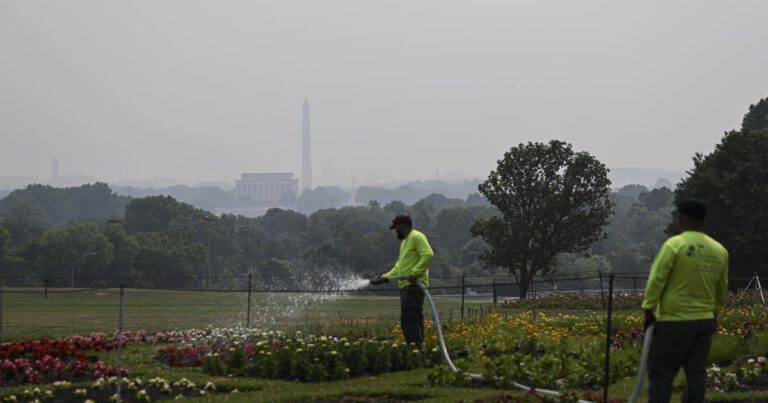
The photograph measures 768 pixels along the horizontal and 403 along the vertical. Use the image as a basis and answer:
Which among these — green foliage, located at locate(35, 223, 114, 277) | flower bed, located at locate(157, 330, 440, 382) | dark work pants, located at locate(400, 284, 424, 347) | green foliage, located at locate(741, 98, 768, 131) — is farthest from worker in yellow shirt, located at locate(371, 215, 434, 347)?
green foliage, located at locate(35, 223, 114, 277)

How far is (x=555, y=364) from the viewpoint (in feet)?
41.9

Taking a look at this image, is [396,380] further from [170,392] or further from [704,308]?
[704,308]

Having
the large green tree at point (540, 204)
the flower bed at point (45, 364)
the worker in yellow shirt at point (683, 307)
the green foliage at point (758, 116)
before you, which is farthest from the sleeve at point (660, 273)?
the green foliage at point (758, 116)

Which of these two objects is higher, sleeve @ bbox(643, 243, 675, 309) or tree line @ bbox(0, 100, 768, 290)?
tree line @ bbox(0, 100, 768, 290)

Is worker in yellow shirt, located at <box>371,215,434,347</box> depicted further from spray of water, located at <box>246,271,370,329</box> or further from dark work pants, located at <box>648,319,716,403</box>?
dark work pants, located at <box>648,319,716,403</box>

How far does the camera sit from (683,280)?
8945 mm

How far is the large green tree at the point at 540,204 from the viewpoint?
146ft

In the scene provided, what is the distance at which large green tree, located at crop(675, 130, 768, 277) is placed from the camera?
44.4m

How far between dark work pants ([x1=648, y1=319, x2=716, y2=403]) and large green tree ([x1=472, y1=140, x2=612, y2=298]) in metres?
35.0

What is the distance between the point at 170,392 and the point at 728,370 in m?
7.12

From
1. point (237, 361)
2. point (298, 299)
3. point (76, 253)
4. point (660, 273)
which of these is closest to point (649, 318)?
point (660, 273)

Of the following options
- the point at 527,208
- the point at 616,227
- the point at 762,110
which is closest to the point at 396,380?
the point at 527,208

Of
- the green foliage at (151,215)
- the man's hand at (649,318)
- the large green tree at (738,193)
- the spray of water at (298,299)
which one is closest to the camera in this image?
the man's hand at (649,318)

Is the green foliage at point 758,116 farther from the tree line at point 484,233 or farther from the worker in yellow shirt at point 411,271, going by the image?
the worker in yellow shirt at point 411,271
